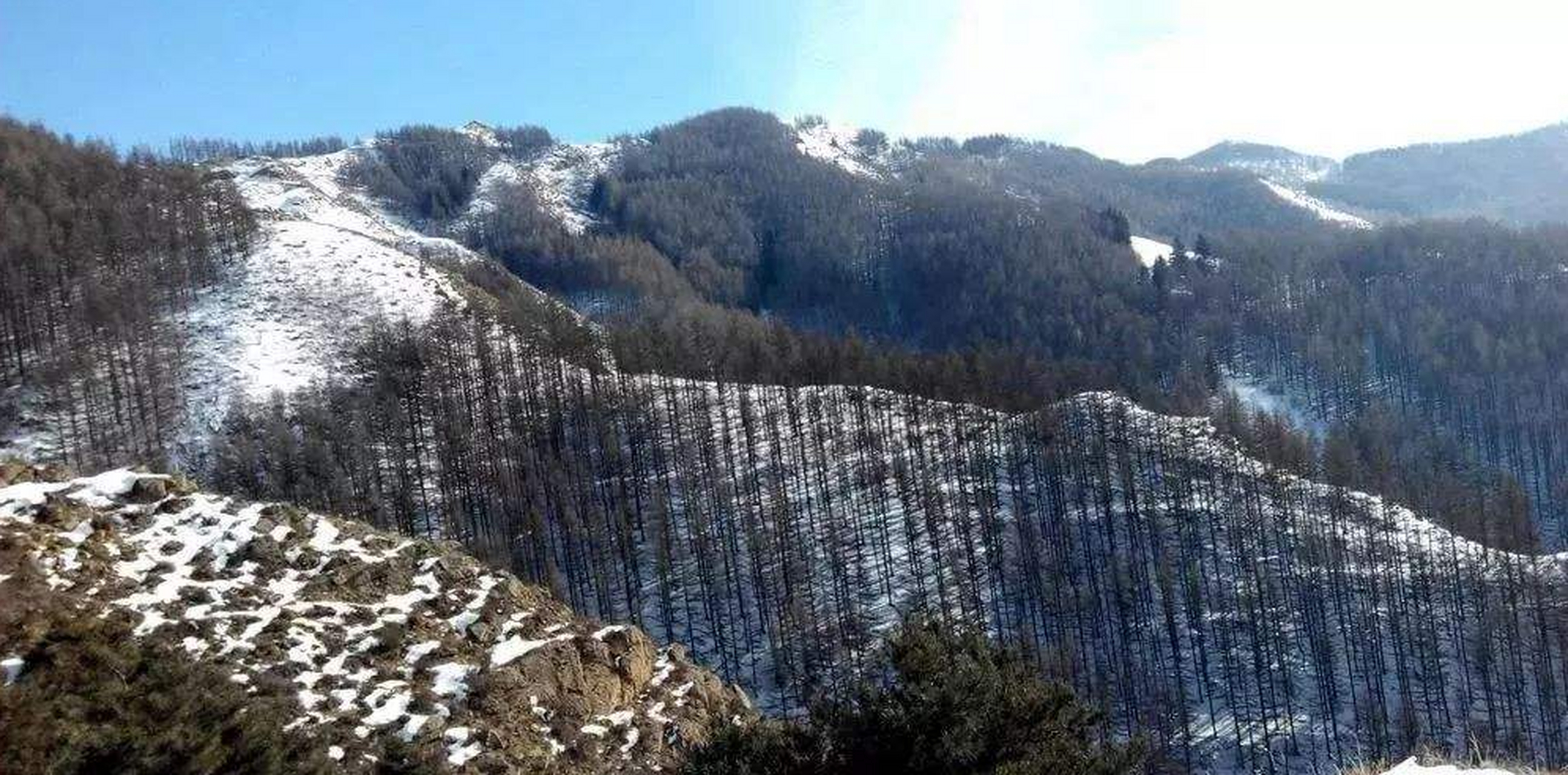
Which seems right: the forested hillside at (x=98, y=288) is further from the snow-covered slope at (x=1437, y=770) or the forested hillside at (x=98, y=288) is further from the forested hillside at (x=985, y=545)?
the snow-covered slope at (x=1437, y=770)

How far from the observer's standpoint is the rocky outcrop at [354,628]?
42.5 ft

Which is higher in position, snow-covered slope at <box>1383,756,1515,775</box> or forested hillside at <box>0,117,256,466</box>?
forested hillside at <box>0,117,256,466</box>

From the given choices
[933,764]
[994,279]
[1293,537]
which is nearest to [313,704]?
[933,764]

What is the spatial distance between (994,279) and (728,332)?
3619 inches

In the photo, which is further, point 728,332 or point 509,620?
point 728,332

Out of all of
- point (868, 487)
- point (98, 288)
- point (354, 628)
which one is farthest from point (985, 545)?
point (98, 288)

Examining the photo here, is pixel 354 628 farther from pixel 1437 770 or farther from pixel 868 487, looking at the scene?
pixel 868 487

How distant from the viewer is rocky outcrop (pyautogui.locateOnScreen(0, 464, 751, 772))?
42.5 feet

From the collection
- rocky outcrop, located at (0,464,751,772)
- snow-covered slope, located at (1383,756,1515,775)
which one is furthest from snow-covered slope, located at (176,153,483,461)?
snow-covered slope, located at (1383,756,1515,775)

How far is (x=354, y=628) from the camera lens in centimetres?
1480

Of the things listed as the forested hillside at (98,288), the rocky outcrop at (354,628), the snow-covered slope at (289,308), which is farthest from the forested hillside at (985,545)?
the rocky outcrop at (354,628)

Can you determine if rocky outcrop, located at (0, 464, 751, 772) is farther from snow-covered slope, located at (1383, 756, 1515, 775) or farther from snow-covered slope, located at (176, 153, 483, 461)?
snow-covered slope, located at (176, 153, 483, 461)

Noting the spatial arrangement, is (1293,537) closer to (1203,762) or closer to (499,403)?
(1203,762)

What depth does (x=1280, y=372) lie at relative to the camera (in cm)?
14512
